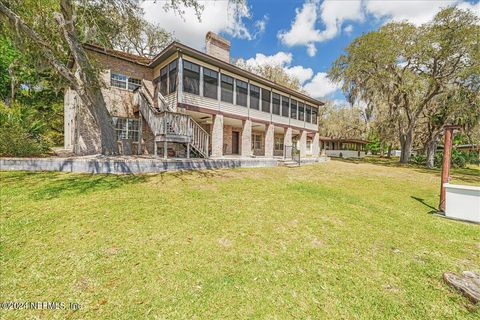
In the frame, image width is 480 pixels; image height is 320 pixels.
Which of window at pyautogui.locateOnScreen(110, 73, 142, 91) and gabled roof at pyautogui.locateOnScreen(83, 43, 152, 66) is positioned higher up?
gabled roof at pyautogui.locateOnScreen(83, 43, 152, 66)

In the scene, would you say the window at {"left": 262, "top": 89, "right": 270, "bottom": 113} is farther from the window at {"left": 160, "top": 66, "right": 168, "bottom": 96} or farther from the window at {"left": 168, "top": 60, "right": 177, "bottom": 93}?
the window at {"left": 160, "top": 66, "right": 168, "bottom": 96}

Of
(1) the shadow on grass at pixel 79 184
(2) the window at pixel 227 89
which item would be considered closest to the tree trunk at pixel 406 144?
(2) the window at pixel 227 89

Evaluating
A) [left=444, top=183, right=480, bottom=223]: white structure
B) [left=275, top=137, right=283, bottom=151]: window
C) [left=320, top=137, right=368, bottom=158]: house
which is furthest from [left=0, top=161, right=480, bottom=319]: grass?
[left=320, top=137, right=368, bottom=158]: house

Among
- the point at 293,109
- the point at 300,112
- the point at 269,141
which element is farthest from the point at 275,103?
the point at 300,112

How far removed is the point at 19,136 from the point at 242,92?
40.3ft

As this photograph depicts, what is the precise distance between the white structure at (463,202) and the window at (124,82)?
1578 centimetres

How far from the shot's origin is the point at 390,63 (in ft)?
61.0

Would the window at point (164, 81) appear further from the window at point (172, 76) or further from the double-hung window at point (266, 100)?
the double-hung window at point (266, 100)

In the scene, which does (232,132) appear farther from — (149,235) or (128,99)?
(149,235)

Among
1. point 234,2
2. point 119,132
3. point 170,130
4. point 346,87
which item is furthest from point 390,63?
point 119,132

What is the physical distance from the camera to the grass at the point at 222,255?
265 centimetres

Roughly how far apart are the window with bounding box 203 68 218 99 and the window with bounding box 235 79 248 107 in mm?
1915

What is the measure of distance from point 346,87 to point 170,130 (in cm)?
1852

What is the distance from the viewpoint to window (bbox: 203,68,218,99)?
13.1 metres
